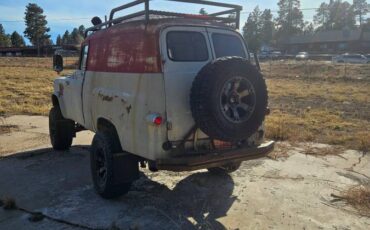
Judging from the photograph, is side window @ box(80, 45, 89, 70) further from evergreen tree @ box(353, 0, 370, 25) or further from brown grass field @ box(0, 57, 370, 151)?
evergreen tree @ box(353, 0, 370, 25)

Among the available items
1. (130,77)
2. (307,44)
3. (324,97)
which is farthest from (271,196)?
(307,44)

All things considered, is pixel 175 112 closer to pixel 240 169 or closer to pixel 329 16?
pixel 240 169

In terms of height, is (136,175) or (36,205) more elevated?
(136,175)

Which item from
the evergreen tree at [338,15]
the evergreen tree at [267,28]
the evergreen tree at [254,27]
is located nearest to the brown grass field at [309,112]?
the evergreen tree at [254,27]

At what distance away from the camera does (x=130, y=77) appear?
15.8 feet

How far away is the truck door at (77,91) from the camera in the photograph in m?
6.32

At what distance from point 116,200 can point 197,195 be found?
1029 millimetres

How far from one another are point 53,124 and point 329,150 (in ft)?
16.7

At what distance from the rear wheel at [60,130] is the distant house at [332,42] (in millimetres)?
75419

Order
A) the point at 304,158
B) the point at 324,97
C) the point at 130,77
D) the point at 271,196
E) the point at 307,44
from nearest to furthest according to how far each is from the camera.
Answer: the point at 130,77 < the point at 271,196 < the point at 304,158 < the point at 324,97 < the point at 307,44

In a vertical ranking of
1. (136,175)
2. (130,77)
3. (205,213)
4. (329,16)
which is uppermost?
(329,16)

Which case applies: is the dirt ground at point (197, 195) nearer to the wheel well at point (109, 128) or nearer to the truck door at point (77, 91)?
the wheel well at point (109, 128)

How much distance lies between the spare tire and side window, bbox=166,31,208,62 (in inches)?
17.0

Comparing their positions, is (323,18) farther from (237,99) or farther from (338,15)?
(237,99)
